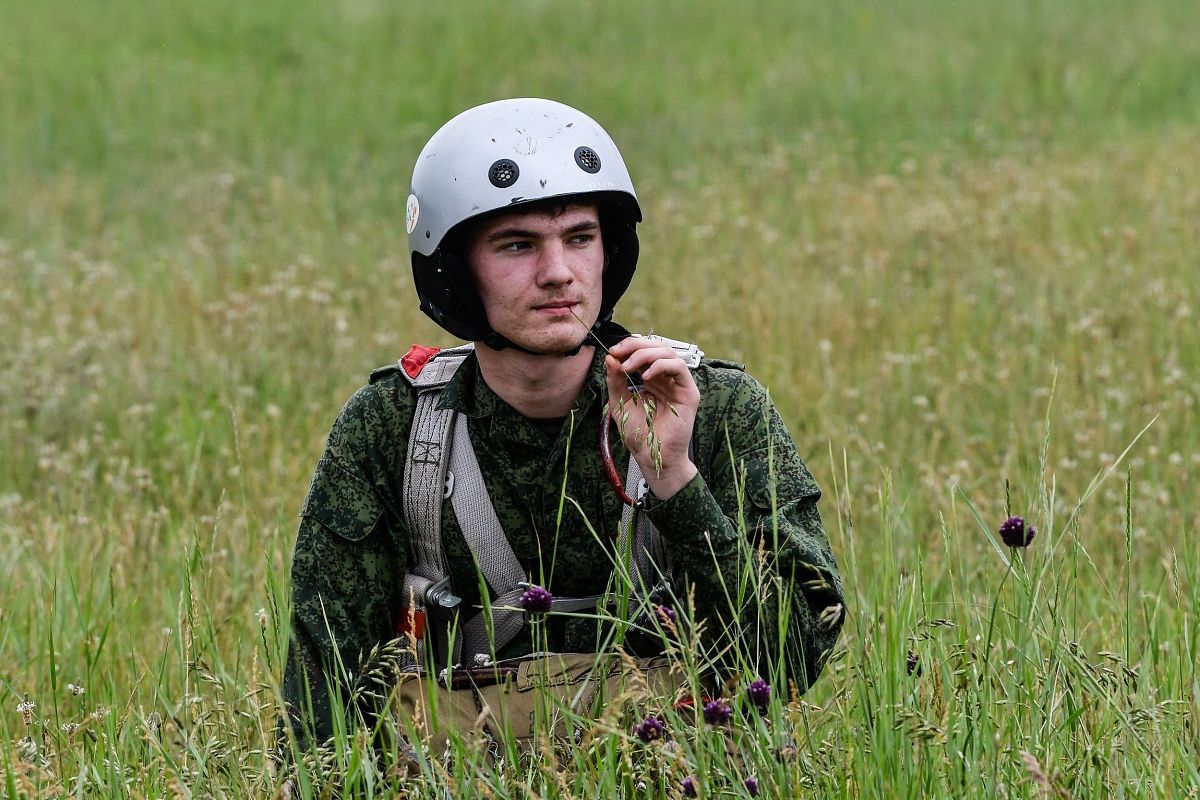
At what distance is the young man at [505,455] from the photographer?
404cm

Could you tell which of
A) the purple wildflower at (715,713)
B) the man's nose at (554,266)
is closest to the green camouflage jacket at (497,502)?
the man's nose at (554,266)

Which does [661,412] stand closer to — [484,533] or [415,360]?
[484,533]

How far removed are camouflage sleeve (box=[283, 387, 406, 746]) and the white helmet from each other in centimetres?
38

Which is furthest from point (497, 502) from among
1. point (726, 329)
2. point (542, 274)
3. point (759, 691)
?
point (726, 329)

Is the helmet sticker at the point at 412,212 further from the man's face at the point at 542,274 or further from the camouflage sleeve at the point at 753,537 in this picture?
the camouflage sleeve at the point at 753,537

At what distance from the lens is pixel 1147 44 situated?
18281 mm

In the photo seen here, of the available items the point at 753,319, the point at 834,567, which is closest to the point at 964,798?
the point at 834,567

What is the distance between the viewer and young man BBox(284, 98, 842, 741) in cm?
404

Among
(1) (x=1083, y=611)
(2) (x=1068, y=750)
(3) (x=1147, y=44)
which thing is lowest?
(1) (x=1083, y=611)

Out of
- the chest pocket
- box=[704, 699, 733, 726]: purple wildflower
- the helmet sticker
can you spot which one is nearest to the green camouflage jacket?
the chest pocket

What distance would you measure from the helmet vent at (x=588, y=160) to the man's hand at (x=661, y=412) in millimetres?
578

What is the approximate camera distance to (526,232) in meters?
4.10

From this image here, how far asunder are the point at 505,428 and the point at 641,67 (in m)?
14.8

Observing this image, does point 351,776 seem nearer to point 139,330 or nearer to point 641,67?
point 139,330
